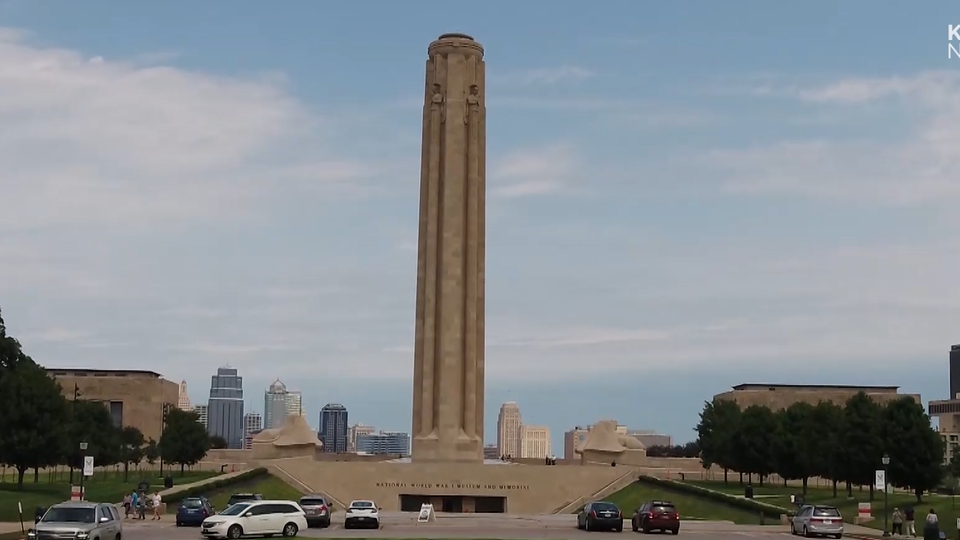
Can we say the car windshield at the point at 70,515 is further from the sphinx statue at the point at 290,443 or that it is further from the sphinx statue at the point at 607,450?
the sphinx statue at the point at 607,450

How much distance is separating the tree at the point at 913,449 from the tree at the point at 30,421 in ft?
124

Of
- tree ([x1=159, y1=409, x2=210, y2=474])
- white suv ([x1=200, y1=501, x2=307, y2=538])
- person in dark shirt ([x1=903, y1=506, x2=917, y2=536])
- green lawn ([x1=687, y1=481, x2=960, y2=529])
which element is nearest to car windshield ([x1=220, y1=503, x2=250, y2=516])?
white suv ([x1=200, y1=501, x2=307, y2=538])

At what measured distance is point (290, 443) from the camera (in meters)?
88.5

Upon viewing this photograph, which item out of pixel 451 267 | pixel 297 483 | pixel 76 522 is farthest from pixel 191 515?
pixel 451 267

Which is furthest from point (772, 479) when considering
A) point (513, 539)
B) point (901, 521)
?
point (513, 539)

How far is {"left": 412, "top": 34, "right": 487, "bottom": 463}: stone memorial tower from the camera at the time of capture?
79125mm

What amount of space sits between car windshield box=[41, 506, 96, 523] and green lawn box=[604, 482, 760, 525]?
106 feet

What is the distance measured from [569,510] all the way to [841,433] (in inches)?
687

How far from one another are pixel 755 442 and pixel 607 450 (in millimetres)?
15062

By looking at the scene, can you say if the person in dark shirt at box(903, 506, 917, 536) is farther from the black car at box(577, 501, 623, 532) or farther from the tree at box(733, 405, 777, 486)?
the tree at box(733, 405, 777, 486)

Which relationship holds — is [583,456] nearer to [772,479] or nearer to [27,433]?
[772,479]

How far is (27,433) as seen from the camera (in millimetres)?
59281

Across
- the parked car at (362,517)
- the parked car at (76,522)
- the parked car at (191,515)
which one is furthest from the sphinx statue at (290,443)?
the parked car at (76,522)

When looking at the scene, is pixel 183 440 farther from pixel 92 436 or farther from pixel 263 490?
pixel 263 490
